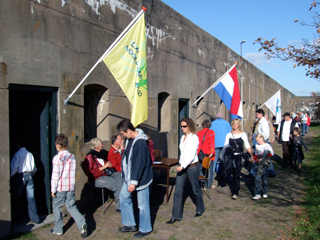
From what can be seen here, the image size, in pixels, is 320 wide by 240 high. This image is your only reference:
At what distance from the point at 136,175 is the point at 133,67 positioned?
2.39m

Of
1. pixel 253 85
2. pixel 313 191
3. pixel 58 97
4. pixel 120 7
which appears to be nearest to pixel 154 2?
pixel 120 7

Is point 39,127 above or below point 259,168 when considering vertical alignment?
above

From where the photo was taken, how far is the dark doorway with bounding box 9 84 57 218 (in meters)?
5.79

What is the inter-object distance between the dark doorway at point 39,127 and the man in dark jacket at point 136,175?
159 centimetres

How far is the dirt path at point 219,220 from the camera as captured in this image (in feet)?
16.7

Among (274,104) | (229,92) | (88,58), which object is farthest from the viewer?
(274,104)

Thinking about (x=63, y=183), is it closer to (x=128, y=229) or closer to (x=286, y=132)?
(x=128, y=229)

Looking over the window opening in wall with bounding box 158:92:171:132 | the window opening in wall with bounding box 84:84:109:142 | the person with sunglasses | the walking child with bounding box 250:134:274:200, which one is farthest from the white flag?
the person with sunglasses

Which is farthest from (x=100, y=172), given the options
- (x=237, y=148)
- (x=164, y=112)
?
(x=164, y=112)

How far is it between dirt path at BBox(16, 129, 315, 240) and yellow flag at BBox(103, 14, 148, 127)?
1.86 m

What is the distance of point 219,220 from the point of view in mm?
5766

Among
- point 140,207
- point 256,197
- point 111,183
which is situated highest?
point 111,183

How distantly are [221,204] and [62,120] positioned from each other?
3.65m

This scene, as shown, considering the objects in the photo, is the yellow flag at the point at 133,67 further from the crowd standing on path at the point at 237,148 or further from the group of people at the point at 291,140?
the group of people at the point at 291,140
